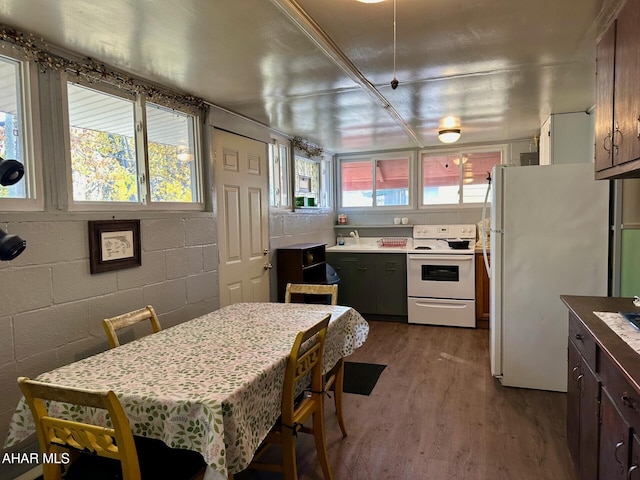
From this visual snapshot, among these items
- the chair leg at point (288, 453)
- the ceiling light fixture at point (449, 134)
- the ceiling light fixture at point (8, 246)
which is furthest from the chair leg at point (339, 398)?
the ceiling light fixture at point (449, 134)

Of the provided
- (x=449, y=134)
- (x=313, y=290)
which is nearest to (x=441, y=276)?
(x=449, y=134)

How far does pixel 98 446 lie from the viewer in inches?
52.2

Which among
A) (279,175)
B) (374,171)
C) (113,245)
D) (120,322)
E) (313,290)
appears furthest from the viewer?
(374,171)

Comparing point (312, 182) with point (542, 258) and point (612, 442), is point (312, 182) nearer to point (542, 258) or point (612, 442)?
point (542, 258)

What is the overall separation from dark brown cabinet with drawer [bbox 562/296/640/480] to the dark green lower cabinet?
9.50 ft

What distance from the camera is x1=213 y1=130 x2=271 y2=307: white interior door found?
11.7ft

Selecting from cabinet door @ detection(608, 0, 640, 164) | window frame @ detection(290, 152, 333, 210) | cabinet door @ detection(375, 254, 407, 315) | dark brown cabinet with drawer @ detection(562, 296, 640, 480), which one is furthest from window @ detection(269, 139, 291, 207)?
cabinet door @ detection(608, 0, 640, 164)

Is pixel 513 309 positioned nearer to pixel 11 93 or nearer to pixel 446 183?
pixel 446 183

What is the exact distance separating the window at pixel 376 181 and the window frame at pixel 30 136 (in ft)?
14.5

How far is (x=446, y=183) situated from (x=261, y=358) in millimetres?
4528

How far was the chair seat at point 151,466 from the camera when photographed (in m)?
1.49

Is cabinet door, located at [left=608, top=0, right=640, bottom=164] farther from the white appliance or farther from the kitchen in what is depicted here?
the white appliance

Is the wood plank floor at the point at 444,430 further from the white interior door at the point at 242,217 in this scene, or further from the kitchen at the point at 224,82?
the white interior door at the point at 242,217

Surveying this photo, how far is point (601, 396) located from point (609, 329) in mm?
274
